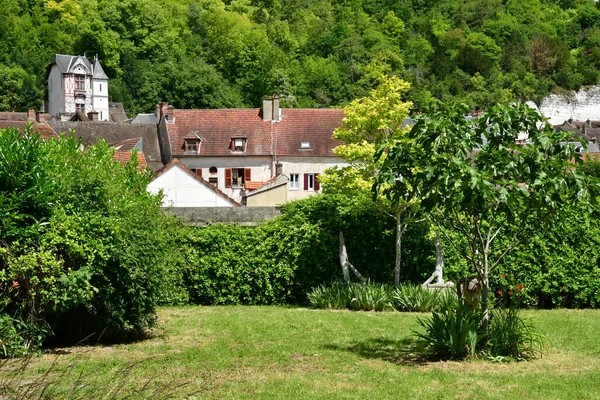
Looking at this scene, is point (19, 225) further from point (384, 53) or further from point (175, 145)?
point (384, 53)

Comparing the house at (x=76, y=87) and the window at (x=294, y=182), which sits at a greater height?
the house at (x=76, y=87)

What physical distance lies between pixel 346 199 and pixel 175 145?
3259 centimetres

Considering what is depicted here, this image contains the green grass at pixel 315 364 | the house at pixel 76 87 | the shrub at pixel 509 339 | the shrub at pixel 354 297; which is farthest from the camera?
the house at pixel 76 87

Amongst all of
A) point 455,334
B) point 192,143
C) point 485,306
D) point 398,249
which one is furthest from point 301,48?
point 455,334

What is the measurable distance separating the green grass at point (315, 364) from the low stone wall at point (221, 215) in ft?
13.2

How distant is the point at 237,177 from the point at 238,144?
2.24 metres

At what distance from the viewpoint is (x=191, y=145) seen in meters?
50.9

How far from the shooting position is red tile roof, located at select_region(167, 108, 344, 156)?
50.2 metres

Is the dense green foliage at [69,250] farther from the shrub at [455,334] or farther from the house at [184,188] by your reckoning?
the house at [184,188]

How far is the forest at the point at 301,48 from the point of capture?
104625mm

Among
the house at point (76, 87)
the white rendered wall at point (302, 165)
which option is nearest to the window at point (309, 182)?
the white rendered wall at point (302, 165)

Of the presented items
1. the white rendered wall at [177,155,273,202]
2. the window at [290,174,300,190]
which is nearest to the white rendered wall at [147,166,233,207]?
the white rendered wall at [177,155,273,202]

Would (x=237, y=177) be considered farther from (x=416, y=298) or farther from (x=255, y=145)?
(x=416, y=298)

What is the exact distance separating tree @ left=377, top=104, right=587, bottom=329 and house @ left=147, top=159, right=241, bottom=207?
805 inches
